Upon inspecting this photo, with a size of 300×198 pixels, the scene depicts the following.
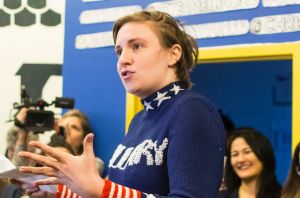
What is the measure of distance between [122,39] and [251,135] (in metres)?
2.27

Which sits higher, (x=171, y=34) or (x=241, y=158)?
(x=171, y=34)

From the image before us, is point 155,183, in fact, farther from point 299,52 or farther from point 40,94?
point 40,94

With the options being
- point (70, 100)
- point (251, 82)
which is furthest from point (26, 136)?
point (251, 82)

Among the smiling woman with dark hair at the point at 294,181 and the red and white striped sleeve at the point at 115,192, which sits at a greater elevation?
the red and white striped sleeve at the point at 115,192

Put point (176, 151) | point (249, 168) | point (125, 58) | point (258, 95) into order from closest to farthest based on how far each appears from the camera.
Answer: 1. point (176, 151)
2. point (125, 58)
3. point (249, 168)
4. point (258, 95)

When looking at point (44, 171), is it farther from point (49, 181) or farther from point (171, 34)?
point (171, 34)

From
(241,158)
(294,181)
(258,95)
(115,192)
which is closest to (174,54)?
(115,192)

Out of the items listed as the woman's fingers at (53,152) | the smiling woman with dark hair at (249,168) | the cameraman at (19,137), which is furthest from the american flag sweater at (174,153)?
the cameraman at (19,137)

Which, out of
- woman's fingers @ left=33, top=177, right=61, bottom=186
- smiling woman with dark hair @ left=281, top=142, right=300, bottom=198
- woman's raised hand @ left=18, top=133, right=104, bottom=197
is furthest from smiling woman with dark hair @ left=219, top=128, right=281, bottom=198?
woman's raised hand @ left=18, top=133, right=104, bottom=197

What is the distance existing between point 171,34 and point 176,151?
337 mm

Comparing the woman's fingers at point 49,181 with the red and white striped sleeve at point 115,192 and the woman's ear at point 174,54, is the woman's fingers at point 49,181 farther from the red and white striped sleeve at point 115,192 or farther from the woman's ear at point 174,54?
the woman's ear at point 174,54

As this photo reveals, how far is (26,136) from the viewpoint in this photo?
12.0ft

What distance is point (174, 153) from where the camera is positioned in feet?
4.13

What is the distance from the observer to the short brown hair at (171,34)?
4.72 feet
